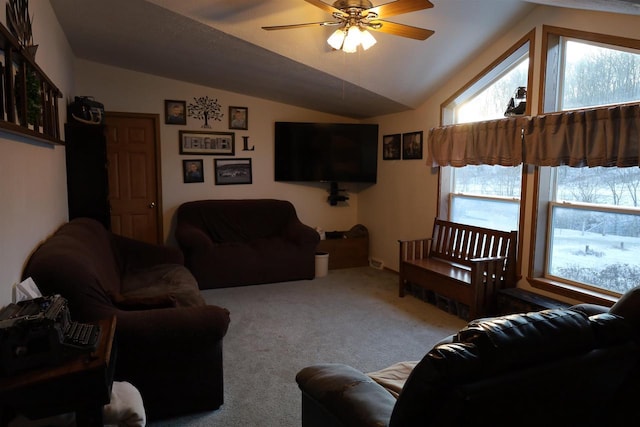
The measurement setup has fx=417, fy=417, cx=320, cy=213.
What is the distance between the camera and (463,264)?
426cm

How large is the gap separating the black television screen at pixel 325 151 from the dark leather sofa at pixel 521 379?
14.6 ft

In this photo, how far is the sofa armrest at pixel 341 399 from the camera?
1.36 m

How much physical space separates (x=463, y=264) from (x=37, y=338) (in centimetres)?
373

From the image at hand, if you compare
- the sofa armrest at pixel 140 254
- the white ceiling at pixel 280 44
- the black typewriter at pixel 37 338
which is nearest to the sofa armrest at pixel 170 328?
the black typewriter at pixel 37 338

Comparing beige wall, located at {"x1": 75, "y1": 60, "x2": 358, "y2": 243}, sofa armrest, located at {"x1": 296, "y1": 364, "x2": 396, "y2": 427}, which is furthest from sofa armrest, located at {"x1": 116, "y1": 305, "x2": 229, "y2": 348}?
beige wall, located at {"x1": 75, "y1": 60, "x2": 358, "y2": 243}

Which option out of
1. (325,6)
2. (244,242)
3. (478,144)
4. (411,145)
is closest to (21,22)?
(325,6)

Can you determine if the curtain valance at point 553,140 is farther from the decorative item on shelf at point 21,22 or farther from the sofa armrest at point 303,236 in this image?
the decorative item on shelf at point 21,22

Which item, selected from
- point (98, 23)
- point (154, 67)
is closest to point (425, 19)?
point (98, 23)

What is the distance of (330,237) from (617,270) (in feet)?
11.9

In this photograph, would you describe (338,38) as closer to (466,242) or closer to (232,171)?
(466,242)

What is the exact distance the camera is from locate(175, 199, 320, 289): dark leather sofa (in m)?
4.75

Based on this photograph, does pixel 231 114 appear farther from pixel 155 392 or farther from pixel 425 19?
pixel 155 392

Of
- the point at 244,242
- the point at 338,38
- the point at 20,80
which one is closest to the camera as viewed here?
the point at 20,80

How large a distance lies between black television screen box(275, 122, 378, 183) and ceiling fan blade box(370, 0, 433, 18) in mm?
3014
